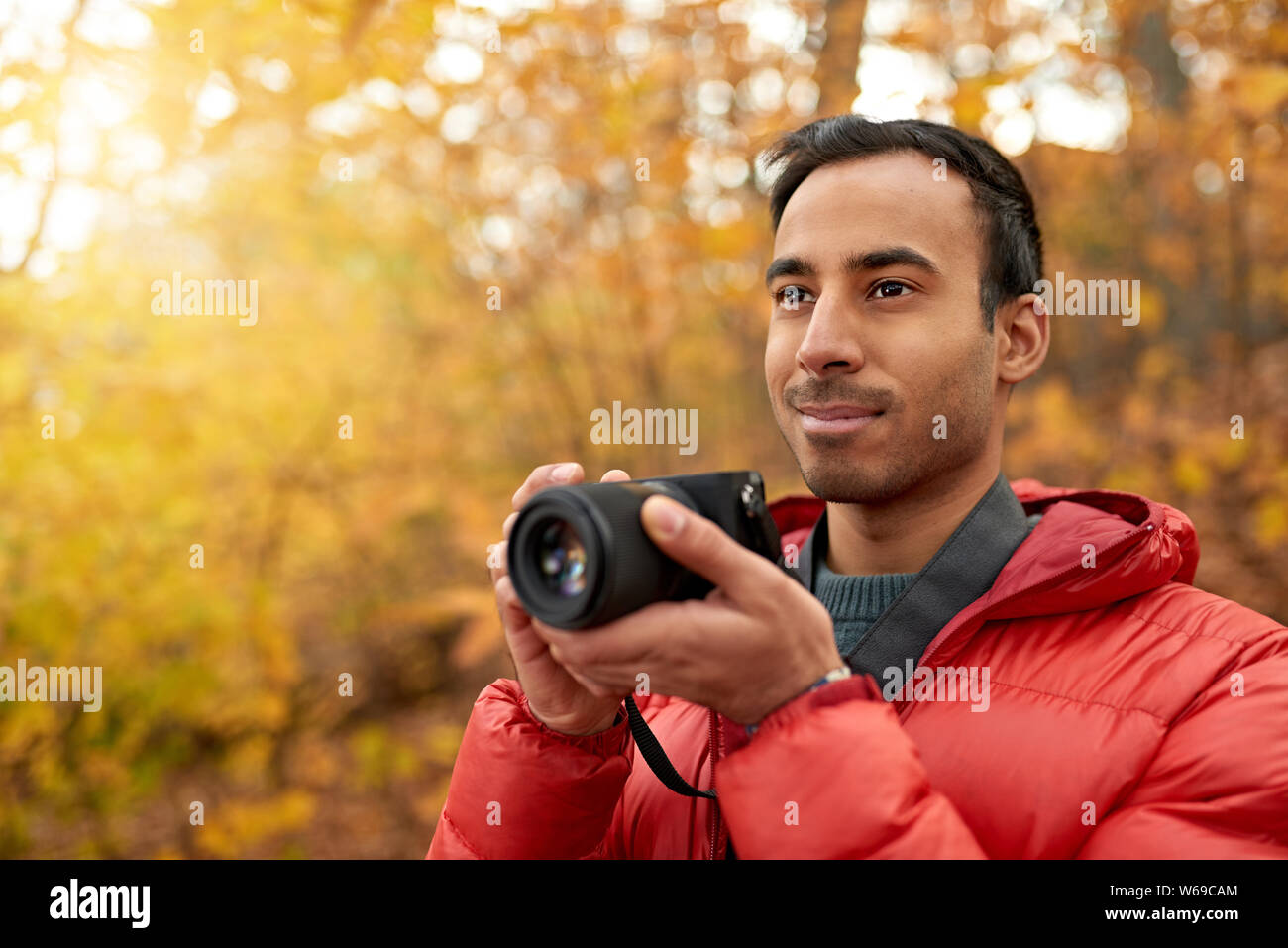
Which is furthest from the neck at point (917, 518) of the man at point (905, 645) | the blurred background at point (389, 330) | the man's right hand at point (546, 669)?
the blurred background at point (389, 330)

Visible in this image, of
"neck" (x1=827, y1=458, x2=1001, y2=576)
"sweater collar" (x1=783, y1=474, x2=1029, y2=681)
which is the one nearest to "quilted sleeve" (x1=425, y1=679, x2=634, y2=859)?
"sweater collar" (x1=783, y1=474, x2=1029, y2=681)

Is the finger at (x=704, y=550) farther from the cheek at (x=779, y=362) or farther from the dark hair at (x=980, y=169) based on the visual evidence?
the dark hair at (x=980, y=169)

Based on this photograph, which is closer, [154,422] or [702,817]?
[702,817]

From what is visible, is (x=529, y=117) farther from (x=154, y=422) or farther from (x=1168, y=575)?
(x=1168, y=575)

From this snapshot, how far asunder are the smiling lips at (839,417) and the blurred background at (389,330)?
89.4 inches

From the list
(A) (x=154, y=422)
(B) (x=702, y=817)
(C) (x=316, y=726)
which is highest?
(A) (x=154, y=422)

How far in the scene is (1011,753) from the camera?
1.32m

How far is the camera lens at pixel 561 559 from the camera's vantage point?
3.73 feet

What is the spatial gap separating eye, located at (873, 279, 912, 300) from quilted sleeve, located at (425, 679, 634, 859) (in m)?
0.89

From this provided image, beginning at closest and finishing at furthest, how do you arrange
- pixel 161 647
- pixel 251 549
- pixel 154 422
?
pixel 154 422 → pixel 161 647 → pixel 251 549

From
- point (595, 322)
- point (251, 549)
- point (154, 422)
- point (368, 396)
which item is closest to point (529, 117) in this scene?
point (595, 322)

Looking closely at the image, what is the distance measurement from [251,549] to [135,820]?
1.96m

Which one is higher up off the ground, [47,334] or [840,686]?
[47,334]
